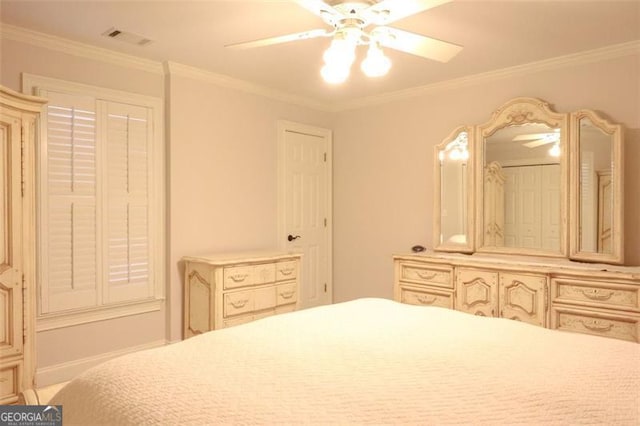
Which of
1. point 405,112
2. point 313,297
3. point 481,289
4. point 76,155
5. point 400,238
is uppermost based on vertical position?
point 405,112

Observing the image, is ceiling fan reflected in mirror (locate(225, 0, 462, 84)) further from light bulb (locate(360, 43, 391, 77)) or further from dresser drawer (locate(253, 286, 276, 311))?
dresser drawer (locate(253, 286, 276, 311))

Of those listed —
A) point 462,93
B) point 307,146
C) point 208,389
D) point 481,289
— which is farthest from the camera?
point 307,146

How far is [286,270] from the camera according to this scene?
4.05 meters

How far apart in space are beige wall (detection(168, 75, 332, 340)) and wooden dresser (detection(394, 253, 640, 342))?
1512 mm

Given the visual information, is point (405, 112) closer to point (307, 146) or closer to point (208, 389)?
point (307, 146)

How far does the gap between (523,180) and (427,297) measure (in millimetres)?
1243

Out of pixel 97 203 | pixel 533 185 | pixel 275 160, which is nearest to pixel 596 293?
pixel 533 185

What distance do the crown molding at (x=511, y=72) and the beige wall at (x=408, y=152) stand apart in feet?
0.12

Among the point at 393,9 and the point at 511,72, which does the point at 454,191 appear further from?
the point at 393,9

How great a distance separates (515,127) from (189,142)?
2.77 m

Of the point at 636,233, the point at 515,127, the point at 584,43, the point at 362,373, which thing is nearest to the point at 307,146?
the point at 515,127

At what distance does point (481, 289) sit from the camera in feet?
11.4

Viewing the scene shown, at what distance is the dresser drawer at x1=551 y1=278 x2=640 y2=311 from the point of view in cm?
284

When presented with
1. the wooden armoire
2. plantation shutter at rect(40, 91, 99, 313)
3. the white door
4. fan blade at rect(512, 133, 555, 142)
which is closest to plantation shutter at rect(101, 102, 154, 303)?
plantation shutter at rect(40, 91, 99, 313)
